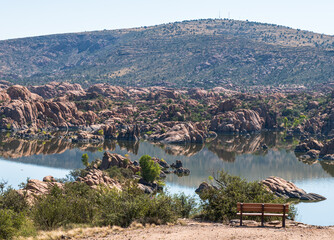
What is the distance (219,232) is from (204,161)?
7858 cm

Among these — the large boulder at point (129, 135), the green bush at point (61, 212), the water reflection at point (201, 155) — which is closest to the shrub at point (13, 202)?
the green bush at point (61, 212)

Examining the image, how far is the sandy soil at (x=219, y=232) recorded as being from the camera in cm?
2165

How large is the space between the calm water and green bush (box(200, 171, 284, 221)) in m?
24.5

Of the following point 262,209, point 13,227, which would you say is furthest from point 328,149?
point 13,227

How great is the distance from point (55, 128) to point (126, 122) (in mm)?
27158

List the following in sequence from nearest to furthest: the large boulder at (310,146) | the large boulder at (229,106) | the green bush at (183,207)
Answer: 1. the green bush at (183,207)
2. the large boulder at (310,146)
3. the large boulder at (229,106)

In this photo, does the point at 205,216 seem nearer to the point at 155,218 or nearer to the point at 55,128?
the point at 155,218

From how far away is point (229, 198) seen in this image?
28.2m

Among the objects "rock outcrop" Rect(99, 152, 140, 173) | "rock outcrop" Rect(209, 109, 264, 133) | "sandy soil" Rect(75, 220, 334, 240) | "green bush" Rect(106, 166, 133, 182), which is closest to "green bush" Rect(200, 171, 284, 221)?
"sandy soil" Rect(75, 220, 334, 240)

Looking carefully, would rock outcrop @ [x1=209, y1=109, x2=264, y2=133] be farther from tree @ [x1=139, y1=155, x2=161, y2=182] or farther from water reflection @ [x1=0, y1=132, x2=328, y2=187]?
→ tree @ [x1=139, y1=155, x2=161, y2=182]

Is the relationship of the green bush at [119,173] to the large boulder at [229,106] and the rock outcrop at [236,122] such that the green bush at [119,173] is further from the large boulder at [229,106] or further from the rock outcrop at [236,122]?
the large boulder at [229,106]

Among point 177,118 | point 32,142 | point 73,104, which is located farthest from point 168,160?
point 73,104

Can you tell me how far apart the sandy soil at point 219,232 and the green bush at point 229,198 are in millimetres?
2850

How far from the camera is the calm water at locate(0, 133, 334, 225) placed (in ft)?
239
